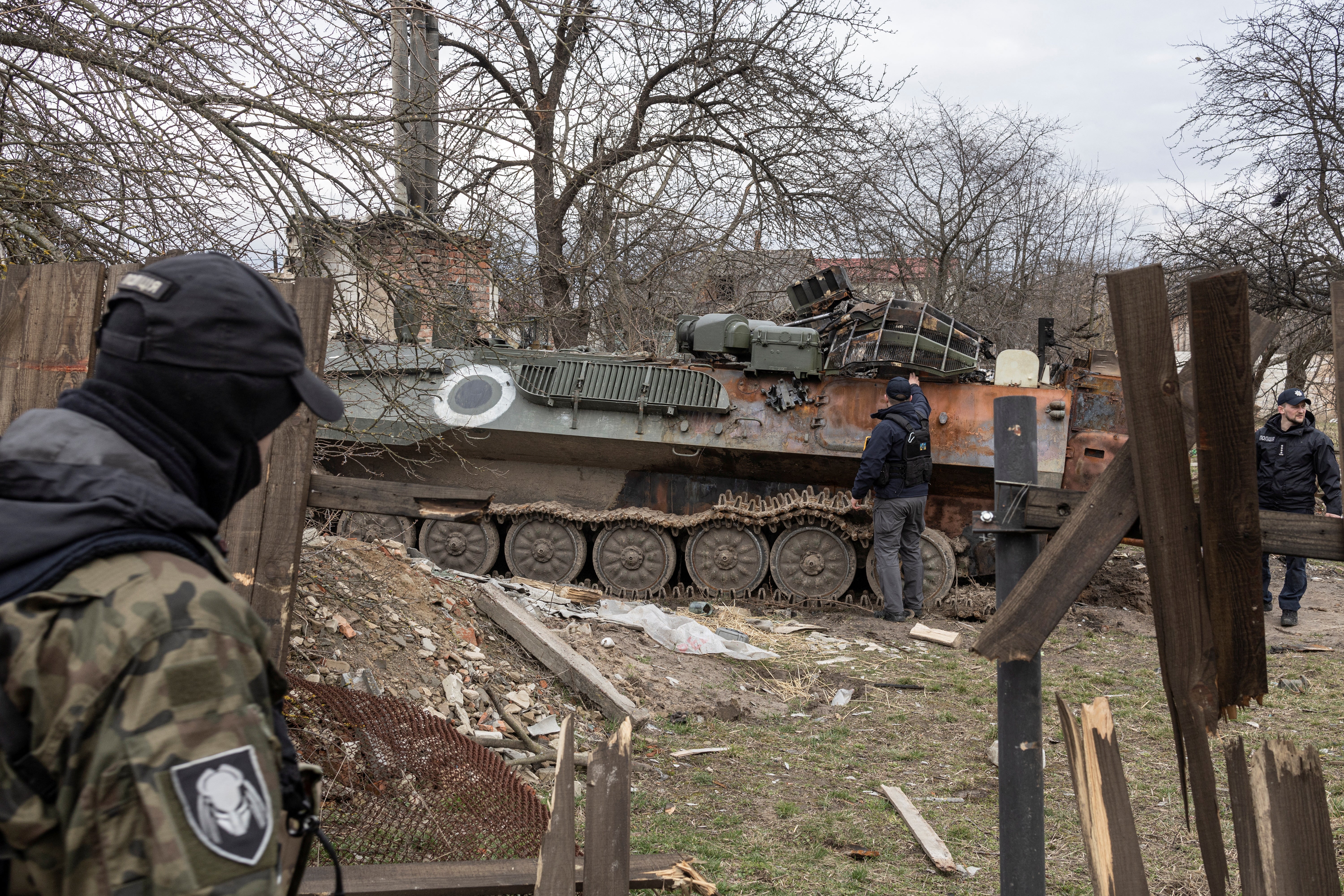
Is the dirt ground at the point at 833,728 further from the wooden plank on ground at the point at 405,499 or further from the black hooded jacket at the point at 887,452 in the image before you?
the wooden plank on ground at the point at 405,499

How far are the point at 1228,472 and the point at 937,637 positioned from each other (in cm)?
709

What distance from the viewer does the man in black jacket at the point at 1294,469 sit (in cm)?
849

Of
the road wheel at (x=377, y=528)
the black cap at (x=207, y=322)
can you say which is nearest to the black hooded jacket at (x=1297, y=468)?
the road wheel at (x=377, y=528)

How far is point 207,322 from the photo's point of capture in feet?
4.28

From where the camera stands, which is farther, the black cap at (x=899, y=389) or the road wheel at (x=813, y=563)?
the road wheel at (x=813, y=563)

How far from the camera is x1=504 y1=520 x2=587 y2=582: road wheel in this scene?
10.7 metres

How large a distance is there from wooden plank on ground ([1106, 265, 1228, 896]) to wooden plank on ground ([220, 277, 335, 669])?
7.28 ft

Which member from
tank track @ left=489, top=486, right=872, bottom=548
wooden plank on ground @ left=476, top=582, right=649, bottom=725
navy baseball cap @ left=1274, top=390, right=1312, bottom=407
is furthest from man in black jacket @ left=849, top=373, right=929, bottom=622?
wooden plank on ground @ left=476, top=582, right=649, bottom=725

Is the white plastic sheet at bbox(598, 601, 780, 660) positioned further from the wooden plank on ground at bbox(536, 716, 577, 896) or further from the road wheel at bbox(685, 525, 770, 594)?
the wooden plank on ground at bbox(536, 716, 577, 896)

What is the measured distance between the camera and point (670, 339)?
59.0 feet

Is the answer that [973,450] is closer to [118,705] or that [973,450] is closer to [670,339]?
[670,339]

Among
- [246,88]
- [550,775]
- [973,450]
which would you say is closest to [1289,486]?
[973,450]

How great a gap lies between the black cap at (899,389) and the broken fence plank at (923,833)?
4.94 metres

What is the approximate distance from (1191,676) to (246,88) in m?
4.72
